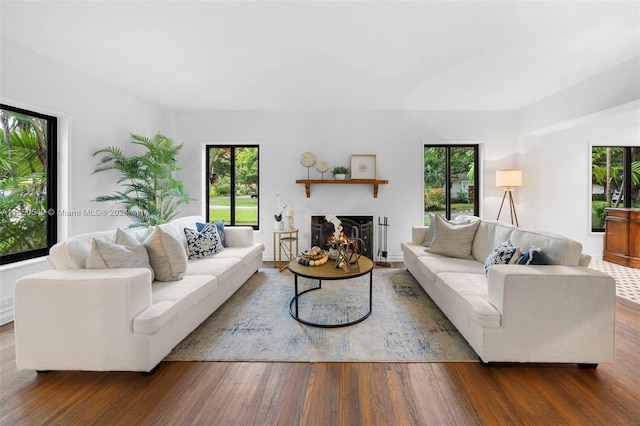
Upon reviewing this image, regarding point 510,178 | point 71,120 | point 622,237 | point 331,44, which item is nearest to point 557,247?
point 331,44

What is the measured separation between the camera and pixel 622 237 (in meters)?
4.79

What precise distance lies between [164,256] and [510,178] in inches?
196

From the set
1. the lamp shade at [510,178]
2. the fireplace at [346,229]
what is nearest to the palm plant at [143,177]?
the fireplace at [346,229]

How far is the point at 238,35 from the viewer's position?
2668mm

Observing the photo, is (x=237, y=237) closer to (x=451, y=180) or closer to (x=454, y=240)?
(x=454, y=240)

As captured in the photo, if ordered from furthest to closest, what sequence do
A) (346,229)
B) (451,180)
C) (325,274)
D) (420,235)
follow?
1. (451,180)
2. (346,229)
3. (420,235)
4. (325,274)

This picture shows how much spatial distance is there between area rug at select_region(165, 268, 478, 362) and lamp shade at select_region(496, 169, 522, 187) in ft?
8.56

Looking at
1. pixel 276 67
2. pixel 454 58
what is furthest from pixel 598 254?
pixel 276 67

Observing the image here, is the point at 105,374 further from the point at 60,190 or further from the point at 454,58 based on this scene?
the point at 454,58

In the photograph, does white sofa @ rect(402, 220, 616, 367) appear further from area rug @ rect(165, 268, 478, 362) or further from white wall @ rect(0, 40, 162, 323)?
white wall @ rect(0, 40, 162, 323)

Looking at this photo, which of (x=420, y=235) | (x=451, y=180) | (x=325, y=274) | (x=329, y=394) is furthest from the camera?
(x=451, y=180)

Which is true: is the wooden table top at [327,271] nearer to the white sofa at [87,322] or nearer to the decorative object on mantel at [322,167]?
the white sofa at [87,322]

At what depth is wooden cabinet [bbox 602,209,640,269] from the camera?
15.2ft

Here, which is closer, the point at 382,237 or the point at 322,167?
the point at 322,167
